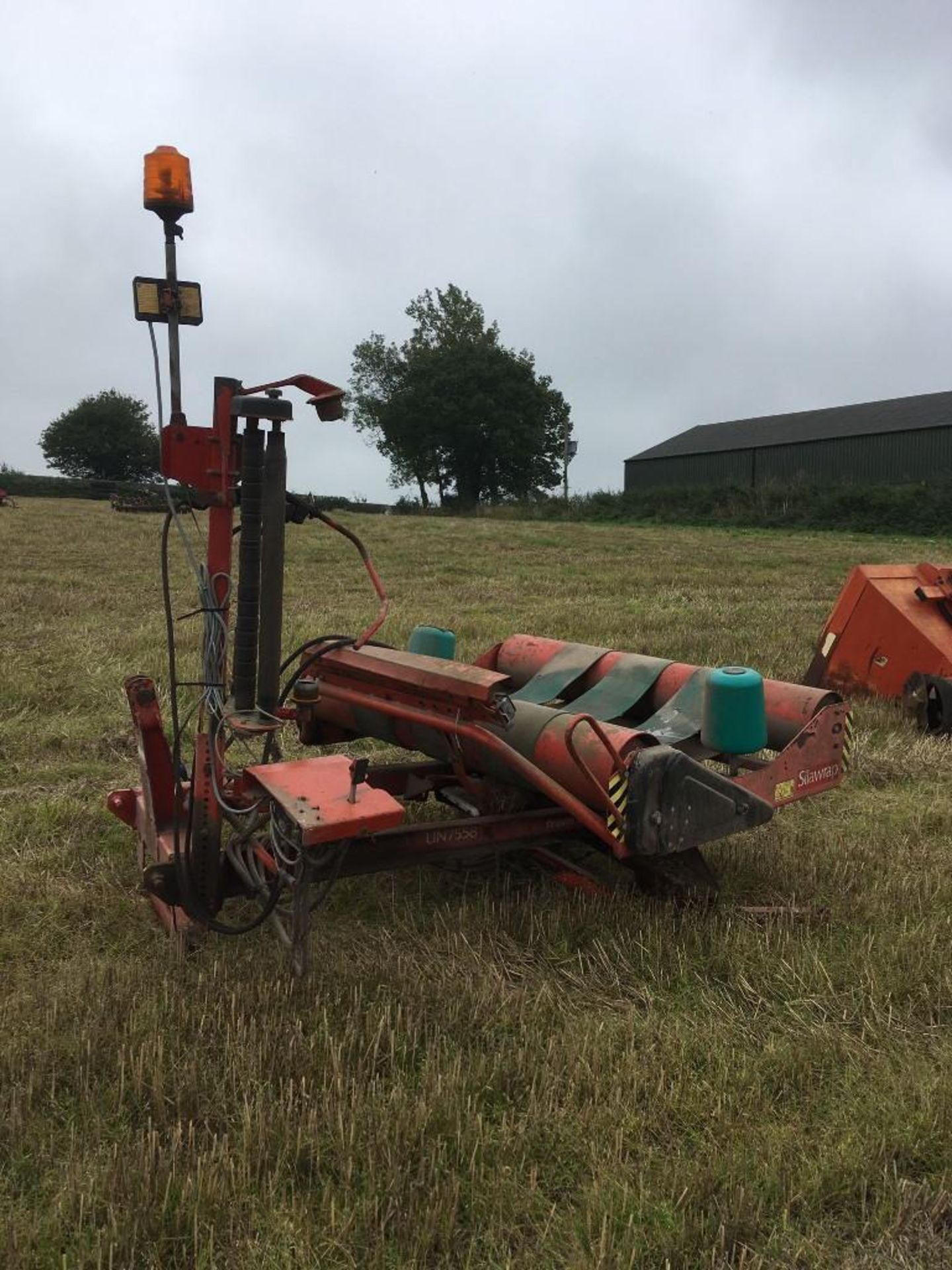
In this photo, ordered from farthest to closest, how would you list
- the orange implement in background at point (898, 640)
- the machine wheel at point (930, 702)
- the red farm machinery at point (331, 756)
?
the orange implement in background at point (898, 640), the machine wheel at point (930, 702), the red farm machinery at point (331, 756)

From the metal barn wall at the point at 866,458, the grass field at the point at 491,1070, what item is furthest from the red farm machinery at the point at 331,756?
the metal barn wall at the point at 866,458

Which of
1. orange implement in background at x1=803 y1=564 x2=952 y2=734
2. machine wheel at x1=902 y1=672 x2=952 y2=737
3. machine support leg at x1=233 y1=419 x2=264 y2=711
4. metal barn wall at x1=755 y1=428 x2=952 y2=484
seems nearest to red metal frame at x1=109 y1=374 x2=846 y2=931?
machine support leg at x1=233 y1=419 x2=264 y2=711

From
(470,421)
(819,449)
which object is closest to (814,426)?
(819,449)

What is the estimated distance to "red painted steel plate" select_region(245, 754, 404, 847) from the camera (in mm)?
2736

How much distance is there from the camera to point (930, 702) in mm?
6363

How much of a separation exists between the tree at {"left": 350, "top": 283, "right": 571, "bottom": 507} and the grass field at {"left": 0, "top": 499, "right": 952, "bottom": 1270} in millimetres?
52996

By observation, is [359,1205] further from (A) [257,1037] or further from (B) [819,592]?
(B) [819,592]

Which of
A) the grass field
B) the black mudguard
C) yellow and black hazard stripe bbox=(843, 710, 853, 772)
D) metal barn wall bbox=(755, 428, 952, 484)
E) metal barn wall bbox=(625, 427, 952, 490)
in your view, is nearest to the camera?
the grass field

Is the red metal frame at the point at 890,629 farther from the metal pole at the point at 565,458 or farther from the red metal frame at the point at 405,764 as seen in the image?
the metal pole at the point at 565,458

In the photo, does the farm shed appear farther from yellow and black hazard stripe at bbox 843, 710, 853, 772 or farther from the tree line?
yellow and black hazard stripe at bbox 843, 710, 853, 772

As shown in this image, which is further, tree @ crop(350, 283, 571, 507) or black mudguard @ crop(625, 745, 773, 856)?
tree @ crop(350, 283, 571, 507)

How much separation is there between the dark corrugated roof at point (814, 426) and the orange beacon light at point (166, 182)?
142 ft

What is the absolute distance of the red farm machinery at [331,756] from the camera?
9.66ft

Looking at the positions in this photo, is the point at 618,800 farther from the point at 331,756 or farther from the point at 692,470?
the point at 692,470
